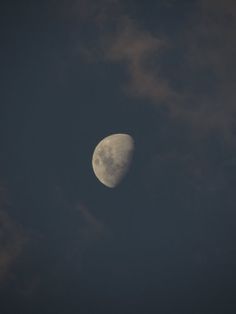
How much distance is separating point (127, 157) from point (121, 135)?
2489 millimetres

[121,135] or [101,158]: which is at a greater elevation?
[121,135]

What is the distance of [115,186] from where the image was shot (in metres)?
34.9

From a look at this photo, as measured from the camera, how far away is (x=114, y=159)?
33250 millimetres

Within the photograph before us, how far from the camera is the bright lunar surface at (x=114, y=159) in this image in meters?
33.4

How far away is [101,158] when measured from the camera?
34156 millimetres

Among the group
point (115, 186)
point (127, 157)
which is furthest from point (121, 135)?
point (115, 186)

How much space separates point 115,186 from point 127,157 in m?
3.10

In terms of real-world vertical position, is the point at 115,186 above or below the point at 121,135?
below

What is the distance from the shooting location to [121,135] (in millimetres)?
35062

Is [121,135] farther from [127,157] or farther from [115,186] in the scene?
[115,186]

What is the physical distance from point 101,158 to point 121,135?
290 centimetres

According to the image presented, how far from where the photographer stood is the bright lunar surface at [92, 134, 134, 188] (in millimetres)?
33406

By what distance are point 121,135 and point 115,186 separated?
15.4 ft
